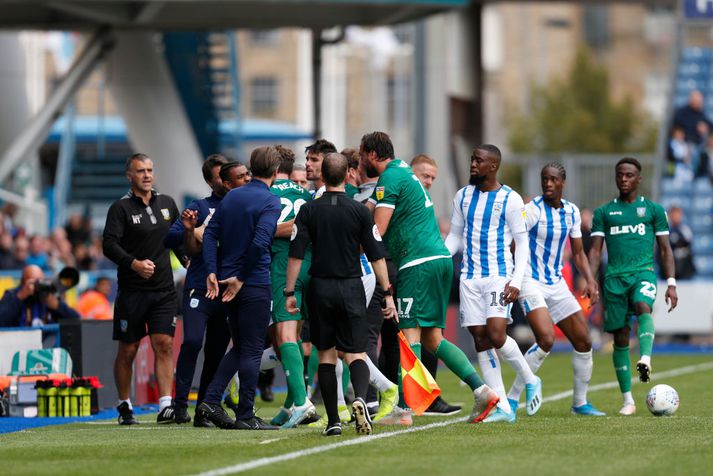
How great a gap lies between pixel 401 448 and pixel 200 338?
2942 mm

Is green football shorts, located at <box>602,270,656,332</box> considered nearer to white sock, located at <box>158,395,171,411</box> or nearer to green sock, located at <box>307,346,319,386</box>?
green sock, located at <box>307,346,319,386</box>

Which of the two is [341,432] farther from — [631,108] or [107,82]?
[631,108]

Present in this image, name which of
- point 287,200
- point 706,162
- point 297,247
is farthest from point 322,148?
point 706,162

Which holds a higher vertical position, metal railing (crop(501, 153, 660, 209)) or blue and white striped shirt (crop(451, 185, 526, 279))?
metal railing (crop(501, 153, 660, 209))

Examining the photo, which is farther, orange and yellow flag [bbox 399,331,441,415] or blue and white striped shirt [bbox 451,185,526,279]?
blue and white striped shirt [bbox 451,185,526,279]

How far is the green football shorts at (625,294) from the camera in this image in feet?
47.4

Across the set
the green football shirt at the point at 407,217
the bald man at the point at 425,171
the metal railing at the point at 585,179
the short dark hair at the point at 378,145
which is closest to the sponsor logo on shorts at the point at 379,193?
the green football shirt at the point at 407,217

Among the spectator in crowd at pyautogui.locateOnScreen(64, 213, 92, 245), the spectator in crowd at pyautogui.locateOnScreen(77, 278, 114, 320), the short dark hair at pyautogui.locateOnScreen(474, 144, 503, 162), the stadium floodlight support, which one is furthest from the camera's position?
the stadium floodlight support

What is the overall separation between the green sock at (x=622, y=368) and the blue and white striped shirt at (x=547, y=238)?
100 centimetres

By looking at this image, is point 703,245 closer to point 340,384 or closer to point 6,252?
point 6,252

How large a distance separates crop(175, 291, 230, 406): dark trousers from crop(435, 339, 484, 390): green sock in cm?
182

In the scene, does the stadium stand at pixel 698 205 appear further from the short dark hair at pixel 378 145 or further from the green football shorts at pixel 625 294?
the short dark hair at pixel 378 145

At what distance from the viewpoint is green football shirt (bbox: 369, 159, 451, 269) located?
499 inches

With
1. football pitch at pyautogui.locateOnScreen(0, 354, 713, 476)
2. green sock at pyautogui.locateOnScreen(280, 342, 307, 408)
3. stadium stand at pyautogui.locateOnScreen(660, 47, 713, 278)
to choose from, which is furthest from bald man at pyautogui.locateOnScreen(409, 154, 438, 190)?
stadium stand at pyautogui.locateOnScreen(660, 47, 713, 278)
